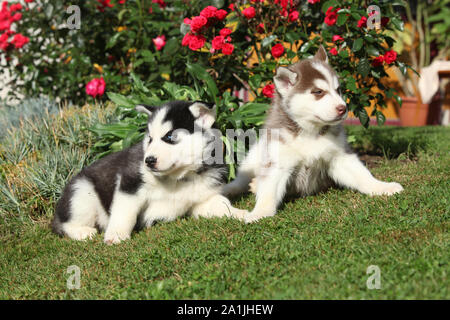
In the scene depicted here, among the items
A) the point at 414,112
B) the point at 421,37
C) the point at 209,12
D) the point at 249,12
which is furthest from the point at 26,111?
the point at 421,37

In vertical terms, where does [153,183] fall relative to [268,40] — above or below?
below

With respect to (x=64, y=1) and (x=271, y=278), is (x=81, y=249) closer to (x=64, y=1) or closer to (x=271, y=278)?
(x=271, y=278)

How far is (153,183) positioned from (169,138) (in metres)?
0.43

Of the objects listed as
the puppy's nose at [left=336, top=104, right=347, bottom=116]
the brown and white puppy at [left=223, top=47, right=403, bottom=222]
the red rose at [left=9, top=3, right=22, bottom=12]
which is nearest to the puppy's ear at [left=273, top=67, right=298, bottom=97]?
the brown and white puppy at [left=223, top=47, right=403, bottom=222]

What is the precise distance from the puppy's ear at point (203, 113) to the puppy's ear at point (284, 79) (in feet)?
2.02

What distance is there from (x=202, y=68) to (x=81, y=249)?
94.2 inches

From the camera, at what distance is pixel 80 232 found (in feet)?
13.3

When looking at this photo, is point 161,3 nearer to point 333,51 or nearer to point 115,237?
point 333,51

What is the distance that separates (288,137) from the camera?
3871 mm

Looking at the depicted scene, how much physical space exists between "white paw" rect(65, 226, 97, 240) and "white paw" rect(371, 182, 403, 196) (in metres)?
2.55

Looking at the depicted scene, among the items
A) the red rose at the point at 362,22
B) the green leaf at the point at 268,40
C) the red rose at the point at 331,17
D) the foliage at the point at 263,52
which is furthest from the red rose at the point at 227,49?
the red rose at the point at 362,22

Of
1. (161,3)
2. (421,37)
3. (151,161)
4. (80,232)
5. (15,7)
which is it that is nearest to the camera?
(151,161)

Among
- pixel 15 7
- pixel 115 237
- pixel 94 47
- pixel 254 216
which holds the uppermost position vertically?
pixel 15 7

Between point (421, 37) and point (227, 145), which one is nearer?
point (227, 145)
